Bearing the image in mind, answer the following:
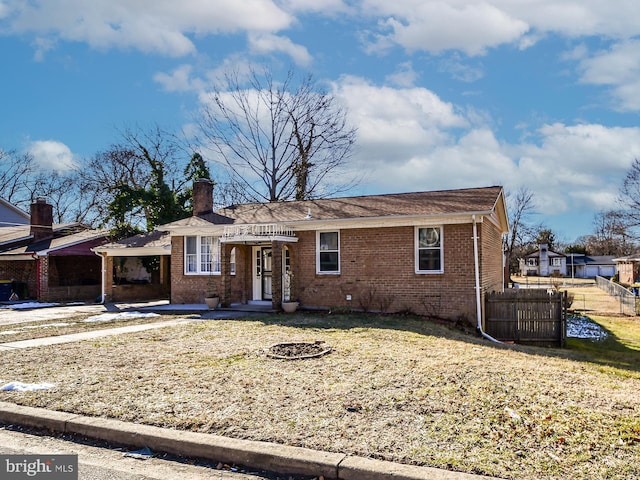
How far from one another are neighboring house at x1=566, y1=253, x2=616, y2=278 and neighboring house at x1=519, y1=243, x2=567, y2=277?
129 cm

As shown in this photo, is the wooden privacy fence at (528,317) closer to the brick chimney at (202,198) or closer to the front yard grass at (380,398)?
the front yard grass at (380,398)

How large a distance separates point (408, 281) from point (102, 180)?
34.7 m

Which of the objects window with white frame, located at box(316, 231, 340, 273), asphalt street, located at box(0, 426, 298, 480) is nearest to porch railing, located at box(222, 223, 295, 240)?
window with white frame, located at box(316, 231, 340, 273)

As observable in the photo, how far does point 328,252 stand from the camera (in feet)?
54.7

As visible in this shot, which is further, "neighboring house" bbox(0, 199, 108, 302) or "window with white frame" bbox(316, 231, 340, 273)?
"neighboring house" bbox(0, 199, 108, 302)

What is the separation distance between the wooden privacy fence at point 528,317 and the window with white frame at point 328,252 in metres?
4.84

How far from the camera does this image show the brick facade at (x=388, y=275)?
1473 cm

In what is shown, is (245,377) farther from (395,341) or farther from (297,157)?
(297,157)

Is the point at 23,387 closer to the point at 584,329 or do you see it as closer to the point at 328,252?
the point at 328,252

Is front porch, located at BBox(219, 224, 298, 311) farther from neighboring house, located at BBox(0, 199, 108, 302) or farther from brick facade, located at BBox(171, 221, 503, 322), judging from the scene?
neighboring house, located at BBox(0, 199, 108, 302)

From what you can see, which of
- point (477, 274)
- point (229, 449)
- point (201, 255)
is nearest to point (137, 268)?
point (201, 255)

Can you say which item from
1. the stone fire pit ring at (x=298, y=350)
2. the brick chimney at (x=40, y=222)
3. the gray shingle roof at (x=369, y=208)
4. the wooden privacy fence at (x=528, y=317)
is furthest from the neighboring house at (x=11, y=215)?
the wooden privacy fence at (x=528, y=317)

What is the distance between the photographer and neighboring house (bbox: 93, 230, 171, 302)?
860 inches

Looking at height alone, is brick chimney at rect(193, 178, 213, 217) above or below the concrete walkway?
above
